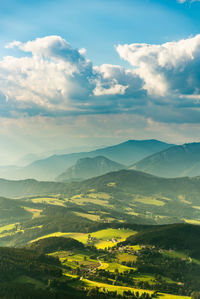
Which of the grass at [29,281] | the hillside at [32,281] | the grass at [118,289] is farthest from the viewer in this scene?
the grass at [29,281]

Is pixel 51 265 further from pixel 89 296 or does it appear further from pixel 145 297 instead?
pixel 145 297

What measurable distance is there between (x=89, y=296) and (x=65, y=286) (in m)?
17.9

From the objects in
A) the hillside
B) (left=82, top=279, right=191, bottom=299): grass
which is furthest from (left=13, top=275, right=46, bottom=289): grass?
(left=82, top=279, right=191, bottom=299): grass

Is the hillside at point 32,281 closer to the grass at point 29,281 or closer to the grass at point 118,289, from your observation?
the grass at point 29,281

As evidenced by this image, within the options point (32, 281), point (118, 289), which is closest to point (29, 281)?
point (32, 281)

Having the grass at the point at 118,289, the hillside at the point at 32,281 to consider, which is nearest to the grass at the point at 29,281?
the hillside at the point at 32,281

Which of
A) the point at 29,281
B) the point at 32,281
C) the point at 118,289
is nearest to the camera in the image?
the point at 118,289

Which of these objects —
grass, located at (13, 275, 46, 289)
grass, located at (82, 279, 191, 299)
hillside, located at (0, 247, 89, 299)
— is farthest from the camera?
grass, located at (13, 275, 46, 289)

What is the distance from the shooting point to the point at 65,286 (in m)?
167

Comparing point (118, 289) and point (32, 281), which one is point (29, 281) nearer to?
point (32, 281)

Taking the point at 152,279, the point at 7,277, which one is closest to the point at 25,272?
the point at 7,277

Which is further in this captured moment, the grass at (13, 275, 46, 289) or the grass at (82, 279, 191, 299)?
the grass at (13, 275, 46, 289)

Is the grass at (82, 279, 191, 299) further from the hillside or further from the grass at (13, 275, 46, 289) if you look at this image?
the grass at (13, 275, 46, 289)

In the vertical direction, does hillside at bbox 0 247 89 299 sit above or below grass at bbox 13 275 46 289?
above
